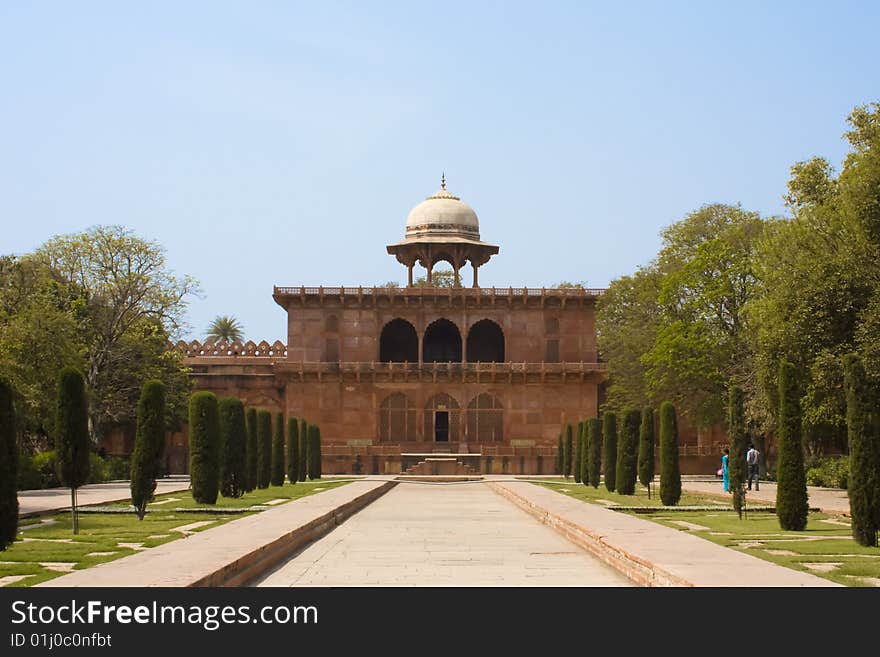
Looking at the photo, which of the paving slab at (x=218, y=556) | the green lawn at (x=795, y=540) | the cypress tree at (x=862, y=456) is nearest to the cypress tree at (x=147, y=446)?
the paving slab at (x=218, y=556)

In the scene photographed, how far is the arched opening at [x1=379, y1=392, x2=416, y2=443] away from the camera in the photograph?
A: 59.2 meters

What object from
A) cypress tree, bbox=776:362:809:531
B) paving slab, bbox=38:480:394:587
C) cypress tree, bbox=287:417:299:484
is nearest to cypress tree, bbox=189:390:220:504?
paving slab, bbox=38:480:394:587

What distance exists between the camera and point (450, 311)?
60875 mm

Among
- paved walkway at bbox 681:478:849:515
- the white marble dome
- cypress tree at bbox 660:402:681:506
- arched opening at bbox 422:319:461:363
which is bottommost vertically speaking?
paved walkway at bbox 681:478:849:515

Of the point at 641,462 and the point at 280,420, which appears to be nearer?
the point at 641,462

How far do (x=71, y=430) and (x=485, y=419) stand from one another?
133ft

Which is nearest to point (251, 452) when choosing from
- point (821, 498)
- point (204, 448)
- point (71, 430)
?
point (204, 448)

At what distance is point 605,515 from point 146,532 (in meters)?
7.83

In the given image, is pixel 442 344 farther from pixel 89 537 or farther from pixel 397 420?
pixel 89 537

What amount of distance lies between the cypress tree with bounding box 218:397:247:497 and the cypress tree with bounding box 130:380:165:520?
641cm

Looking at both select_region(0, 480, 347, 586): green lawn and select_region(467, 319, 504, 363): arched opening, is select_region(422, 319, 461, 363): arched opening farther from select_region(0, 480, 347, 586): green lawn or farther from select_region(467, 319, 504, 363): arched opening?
select_region(0, 480, 347, 586): green lawn
